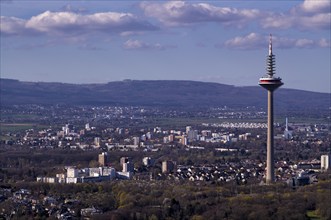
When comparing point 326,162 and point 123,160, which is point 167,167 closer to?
point 123,160

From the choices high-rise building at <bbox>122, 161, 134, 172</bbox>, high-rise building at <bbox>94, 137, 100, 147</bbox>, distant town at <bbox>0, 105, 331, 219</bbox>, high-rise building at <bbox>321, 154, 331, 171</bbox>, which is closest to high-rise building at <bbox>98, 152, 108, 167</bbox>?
distant town at <bbox>0, 105, 331, 219</bbox>

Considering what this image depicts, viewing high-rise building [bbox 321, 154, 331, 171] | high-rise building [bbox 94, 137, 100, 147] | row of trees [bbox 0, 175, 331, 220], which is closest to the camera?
row of trees [bbox 0, 175, 331, 220]

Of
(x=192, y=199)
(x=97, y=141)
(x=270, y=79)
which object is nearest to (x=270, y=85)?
(x=270, y=79)

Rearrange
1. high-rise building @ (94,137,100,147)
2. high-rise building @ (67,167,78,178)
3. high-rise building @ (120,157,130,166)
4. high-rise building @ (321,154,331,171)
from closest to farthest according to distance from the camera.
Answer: high-rise building @ (67,167,78,178) < high-rise building @ (321,154,331,171) < high-rise building @ (120,157,130,166) < high-rise building @ (94,137,100,147)

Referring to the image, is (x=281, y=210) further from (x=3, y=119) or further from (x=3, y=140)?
(x=3, y=119)

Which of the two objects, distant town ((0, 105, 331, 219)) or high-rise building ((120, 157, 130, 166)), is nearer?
distant town ((0, 105, 331, 219))

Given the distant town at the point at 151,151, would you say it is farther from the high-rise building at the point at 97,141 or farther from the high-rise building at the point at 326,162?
the high-rise building at the point at 97,141

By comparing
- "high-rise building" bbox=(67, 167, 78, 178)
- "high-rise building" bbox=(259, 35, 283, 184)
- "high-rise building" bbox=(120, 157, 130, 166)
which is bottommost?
"high-rise building" bbox=(67, 167, 78, 178)

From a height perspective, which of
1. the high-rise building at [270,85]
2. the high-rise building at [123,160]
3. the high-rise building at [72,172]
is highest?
the high-rise building at [270,85]

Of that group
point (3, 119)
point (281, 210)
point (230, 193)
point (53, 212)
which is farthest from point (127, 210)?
point (3, 119)

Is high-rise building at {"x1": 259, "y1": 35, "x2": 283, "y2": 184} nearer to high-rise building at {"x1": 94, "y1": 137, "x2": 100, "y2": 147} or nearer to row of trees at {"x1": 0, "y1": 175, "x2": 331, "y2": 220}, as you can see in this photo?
row of trees at {"x1": 0, "y1": 175, "x2": 331, "y2": 220}

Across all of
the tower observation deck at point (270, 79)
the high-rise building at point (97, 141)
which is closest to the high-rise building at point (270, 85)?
the tower observation deck at point (270, 79)
